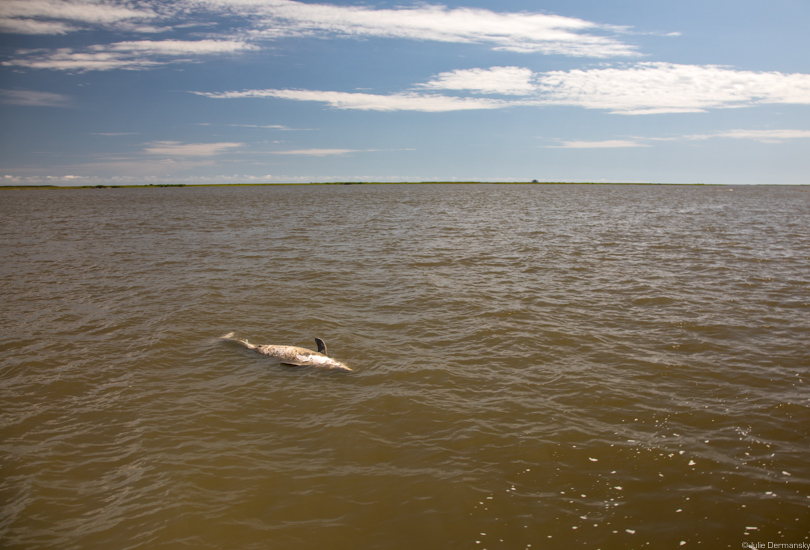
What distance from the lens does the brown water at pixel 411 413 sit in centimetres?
539

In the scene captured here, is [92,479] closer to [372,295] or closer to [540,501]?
[540,501]

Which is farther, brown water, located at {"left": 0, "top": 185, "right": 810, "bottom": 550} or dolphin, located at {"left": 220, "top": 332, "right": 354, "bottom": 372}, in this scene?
dolphin, located at {"left": 220, "top": 332, "right": 354, "bottom": 372}

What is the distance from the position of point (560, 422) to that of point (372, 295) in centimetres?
902

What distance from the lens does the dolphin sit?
979 cm

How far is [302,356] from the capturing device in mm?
9992

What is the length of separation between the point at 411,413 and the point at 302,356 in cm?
347

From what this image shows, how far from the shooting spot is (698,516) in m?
5.38

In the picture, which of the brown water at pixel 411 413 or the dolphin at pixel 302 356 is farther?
the dolphin at pixel 302 356

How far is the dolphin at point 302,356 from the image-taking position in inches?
385

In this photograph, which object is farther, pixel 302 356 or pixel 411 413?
pixel 302 356

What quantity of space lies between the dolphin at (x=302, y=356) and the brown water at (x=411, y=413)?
10.3 inches

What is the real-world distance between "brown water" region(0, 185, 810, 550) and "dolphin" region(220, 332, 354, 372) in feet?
0.86

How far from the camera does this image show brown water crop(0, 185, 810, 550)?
5.39 m

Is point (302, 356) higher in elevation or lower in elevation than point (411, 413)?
higher
